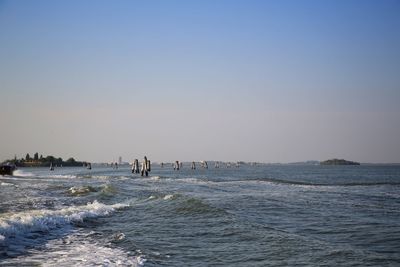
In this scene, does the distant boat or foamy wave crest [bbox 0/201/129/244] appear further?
the distant boat

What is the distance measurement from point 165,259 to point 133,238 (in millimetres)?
3043

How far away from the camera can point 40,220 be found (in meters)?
15.1

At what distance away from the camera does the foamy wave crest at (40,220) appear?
13.0 m

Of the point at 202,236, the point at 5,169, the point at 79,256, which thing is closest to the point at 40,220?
the point at 79,256

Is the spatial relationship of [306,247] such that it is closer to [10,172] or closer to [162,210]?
[162,210]

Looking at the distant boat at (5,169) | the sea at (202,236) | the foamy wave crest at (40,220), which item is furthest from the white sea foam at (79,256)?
the distant boat at (5,169)

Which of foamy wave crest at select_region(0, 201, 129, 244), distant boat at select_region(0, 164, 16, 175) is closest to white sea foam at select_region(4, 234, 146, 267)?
foamy wave crest at select_region(0, 201, 129, 244)

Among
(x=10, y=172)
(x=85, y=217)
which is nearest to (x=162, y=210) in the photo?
(x=85, y=217)

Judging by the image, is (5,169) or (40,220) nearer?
(40,220)

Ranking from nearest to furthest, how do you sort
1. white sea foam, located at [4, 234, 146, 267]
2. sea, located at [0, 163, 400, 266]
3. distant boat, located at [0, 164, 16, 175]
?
white sea foam, located at [4, 234, 146, 267] < sea, located at [0, 163, 400, 266] < distant boat, located at [0, 164, 16, 175]

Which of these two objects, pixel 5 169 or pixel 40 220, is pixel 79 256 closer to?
pixel 40 220

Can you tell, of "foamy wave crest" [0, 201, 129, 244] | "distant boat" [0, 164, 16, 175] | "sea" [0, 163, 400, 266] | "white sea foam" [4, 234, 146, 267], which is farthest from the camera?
"distant boat" [0, 164, 16, 175]

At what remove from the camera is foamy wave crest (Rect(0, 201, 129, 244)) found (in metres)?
13.0

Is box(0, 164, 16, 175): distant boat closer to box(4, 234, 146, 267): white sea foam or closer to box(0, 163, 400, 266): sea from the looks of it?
box(0, 163, 400, 266): sea
